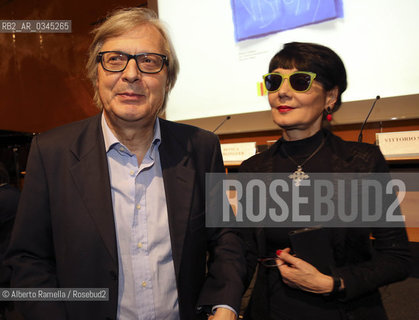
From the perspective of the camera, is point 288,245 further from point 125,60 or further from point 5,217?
point 5,217

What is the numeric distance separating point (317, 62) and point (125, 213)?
1189 millimetres

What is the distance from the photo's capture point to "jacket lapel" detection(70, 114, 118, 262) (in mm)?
1202

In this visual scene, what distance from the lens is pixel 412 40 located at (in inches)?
97.8

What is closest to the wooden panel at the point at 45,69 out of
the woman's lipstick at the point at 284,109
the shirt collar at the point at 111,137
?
the shirt collar at the point at 111,137

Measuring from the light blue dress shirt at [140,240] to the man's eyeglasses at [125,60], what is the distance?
0.31 m

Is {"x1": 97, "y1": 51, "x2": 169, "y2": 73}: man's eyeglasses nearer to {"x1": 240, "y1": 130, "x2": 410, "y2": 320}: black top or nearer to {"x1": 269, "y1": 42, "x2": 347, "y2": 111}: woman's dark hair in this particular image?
{"x1": 269, "y1": 42, "x2": 347, "y2": 111}: woman's dark hair

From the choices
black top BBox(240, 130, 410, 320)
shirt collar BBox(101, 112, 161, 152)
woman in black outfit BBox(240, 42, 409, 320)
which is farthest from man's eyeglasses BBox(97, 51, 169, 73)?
black top BBox(240, 130, 410, 320)

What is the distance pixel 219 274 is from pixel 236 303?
0.44 ft

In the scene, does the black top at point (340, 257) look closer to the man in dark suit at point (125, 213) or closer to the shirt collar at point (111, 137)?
the man in dark suit at point (125, 213)

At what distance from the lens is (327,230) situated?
1411 mm

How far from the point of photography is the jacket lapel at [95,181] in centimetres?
120

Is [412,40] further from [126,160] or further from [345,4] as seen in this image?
[126,160]

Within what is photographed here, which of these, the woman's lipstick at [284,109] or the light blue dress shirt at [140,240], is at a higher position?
the woman's lipstick at [284,109]

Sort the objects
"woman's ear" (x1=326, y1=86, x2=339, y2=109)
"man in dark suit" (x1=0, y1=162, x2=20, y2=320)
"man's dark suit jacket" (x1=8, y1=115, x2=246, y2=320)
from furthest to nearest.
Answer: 1. "man in dark suit" (x1=0, y1=162, x2=20, y2=320)
2. "woman's ear" (x1=326, y1=86, x2=339, y2=109)
3. "man's dark suit jacket" (x1=8, y1=115, x2=246, y2=320)
